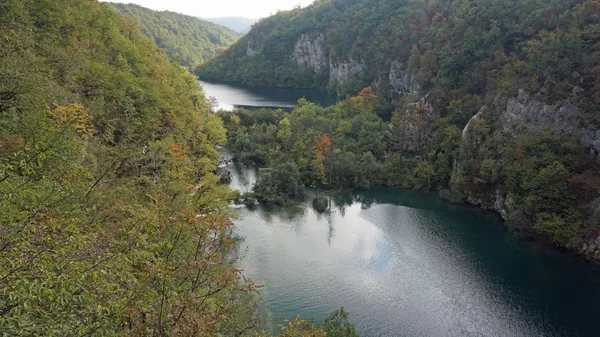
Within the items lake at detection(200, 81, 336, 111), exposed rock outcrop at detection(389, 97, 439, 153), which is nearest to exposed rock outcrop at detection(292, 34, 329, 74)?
lake at detection(200, 81, 336, 111)

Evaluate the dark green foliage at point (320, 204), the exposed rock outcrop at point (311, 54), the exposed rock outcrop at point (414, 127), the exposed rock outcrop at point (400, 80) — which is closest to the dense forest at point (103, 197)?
the dark green foliage at point (320, 204)

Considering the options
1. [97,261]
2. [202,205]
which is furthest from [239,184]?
[97,261]

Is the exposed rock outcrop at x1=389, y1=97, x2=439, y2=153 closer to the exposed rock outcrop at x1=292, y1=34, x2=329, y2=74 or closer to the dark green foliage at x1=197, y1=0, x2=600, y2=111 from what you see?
the dark green foliage at x1=197, y1=0, x2=600, y2=111

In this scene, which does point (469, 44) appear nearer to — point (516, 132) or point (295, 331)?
point (516, 132)

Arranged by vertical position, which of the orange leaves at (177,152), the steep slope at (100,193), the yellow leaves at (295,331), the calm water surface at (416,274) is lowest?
the calm water surface at (416,274)

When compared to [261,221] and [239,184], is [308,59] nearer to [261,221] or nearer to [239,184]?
[239,184]

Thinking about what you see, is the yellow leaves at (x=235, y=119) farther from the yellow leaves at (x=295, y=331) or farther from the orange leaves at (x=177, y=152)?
the yellow leaves at (x=295, y=331)
